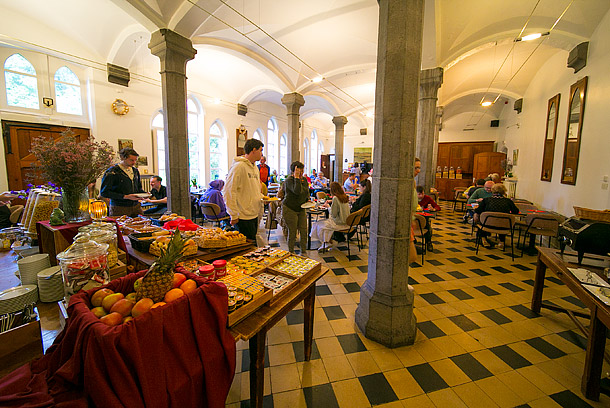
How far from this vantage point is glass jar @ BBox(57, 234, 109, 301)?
4.32 feet

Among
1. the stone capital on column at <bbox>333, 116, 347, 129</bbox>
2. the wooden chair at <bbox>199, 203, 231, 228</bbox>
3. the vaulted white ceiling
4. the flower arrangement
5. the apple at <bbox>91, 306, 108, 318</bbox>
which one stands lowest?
the wooden chair at <bbox>199, 203, 231, 228</bbox>

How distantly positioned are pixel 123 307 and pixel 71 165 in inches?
57.9

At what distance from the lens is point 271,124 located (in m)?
15.0

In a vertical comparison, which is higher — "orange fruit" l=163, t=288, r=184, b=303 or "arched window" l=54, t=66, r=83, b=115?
"arched window" l=54, t=66, r=83, b=115

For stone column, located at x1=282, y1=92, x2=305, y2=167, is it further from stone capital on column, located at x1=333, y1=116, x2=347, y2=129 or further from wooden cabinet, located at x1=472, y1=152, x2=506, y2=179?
wooden cabinet, located at x1=472, y1=152, x2=506, y2=179

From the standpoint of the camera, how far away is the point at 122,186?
3.72 meters

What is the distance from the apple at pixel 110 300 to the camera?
1077 mm

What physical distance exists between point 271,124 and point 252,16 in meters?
9.49

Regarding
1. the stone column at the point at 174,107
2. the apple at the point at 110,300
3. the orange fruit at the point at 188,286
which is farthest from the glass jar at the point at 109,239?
the stone column at the point at 174,107

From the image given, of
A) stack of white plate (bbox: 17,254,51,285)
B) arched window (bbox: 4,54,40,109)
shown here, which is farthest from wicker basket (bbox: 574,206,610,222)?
arched window (bbox: 4,54,40,109)

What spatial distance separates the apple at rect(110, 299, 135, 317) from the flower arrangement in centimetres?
139

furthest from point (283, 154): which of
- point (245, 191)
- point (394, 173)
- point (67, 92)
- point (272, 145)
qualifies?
point (394, 173)

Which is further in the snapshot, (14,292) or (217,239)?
(217,239)

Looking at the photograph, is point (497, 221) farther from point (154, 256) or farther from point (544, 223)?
point (154, 256)
